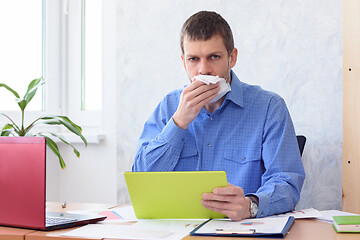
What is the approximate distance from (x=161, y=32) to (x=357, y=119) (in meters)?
1.17

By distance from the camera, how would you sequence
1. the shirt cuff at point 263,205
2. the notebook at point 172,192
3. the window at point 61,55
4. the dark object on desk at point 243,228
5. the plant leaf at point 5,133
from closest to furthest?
the dark object on desk at point 243,228
the notebook at point 172,192
the shirt cuff at point 263,205
the plant leaf at point 5,133
the window at point 61,55

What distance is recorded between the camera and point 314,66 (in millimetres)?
2332

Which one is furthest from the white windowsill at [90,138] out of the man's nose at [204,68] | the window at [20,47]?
the man's nose at [204,68]

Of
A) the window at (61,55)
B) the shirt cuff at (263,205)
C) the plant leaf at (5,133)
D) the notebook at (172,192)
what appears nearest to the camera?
the notebook at (172,192)

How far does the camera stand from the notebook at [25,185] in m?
1.16

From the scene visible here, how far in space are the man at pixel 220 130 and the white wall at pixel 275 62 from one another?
0.67 m

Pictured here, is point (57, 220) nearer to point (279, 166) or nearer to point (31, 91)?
point (279, 166)

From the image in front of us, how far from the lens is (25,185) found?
3.91 ft

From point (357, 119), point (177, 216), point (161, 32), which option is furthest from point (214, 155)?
point (161, 32)

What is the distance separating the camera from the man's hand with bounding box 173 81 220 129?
161 centimetres

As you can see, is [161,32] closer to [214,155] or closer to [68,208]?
[214,155]

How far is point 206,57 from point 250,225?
66cm

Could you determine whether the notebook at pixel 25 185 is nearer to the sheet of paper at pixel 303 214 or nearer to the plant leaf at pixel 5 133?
the sheet of paper at pixel 303 214

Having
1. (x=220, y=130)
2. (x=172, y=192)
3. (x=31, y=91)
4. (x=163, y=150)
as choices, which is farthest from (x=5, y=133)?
(x=172, y=192)
